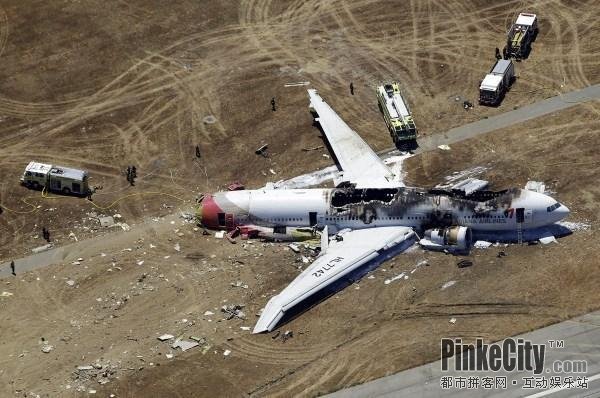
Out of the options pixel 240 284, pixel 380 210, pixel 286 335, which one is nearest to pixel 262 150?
pixel 380 210

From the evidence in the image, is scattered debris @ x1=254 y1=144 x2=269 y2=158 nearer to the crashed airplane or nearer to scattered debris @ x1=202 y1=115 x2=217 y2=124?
scattered debris @ x1=202 y1=115 x2=217 y2=124

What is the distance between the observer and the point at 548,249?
80.0m

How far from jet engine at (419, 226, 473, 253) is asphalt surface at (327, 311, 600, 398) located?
35.8 feet

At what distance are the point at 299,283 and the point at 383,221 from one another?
34.5 ft

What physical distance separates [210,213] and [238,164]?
1123 cm

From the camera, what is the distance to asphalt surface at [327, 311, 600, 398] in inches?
2655

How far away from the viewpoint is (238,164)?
95.9m

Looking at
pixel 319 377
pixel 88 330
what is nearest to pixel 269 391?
pixel 319 377

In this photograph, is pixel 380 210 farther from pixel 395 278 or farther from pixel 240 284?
pixel 240 284

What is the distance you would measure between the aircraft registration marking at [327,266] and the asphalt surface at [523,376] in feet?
37.8

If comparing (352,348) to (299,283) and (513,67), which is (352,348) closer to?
(299,283)

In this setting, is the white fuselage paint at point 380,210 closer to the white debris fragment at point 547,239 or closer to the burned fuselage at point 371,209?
the burned fuselage at point 371,209

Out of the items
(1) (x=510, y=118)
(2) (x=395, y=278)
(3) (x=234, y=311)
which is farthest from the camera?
(1) (x=510, y=118)

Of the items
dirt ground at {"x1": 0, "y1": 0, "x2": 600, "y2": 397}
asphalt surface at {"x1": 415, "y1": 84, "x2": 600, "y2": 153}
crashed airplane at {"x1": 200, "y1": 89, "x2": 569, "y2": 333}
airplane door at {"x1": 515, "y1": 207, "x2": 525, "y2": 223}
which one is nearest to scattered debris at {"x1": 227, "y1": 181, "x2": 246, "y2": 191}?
dirt ground at {"x1": 0, "y1": 0, "x2": 600, "y2": 397}
